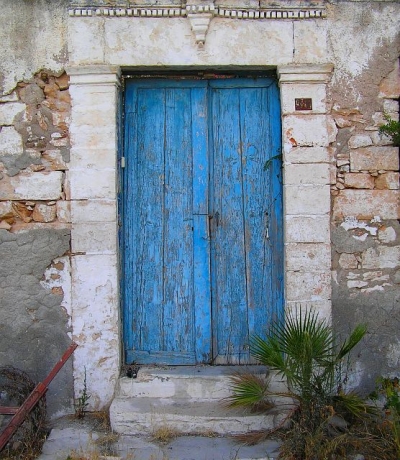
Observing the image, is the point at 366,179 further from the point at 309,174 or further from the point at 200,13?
the point at 200,13

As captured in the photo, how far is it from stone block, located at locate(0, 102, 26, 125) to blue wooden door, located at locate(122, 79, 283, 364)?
0.82 m

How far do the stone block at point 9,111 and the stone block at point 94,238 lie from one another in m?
0.96

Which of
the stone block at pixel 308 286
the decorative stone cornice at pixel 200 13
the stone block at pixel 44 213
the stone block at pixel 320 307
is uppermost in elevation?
the decorative stone cornice at pixel 200 13

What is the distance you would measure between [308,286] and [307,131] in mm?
1186

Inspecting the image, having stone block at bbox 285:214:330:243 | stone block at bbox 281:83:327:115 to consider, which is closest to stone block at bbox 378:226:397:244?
stone block at bbox 285:214:330:243

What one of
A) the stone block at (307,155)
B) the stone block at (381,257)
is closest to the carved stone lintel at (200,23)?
the stone block at (307,155)

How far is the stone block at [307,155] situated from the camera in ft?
14.4

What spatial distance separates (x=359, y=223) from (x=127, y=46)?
2.24 m

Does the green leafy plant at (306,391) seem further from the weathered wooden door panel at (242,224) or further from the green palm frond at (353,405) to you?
the weathered wooden door panel at (242,224)

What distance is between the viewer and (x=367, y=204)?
4406mm

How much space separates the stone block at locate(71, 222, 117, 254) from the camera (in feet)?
14.3

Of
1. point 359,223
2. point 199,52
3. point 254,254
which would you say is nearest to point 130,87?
point 199,52

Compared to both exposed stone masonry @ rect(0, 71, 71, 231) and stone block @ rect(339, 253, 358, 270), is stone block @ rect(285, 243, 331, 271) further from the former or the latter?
exposed stone masonry @ rect(0, 71, 71, 231)

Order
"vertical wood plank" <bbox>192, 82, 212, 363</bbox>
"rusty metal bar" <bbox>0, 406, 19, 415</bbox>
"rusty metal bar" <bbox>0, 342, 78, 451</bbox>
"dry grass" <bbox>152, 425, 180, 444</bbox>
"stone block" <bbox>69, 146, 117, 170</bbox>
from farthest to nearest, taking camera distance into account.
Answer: "vertical wood plank" <bbox>192, 82, 212, 363</bbox> < "stone block" <bbox>69, 146, 117, 170</bbox> < "dry grass" <bbox>152, 425, 180, 444</bbox> < "rusty metal bar" <bbox>0, 406, 19, 415</bbox> < "rusty metal bar" <bbox>0, 342, 78, 451</bbox>
